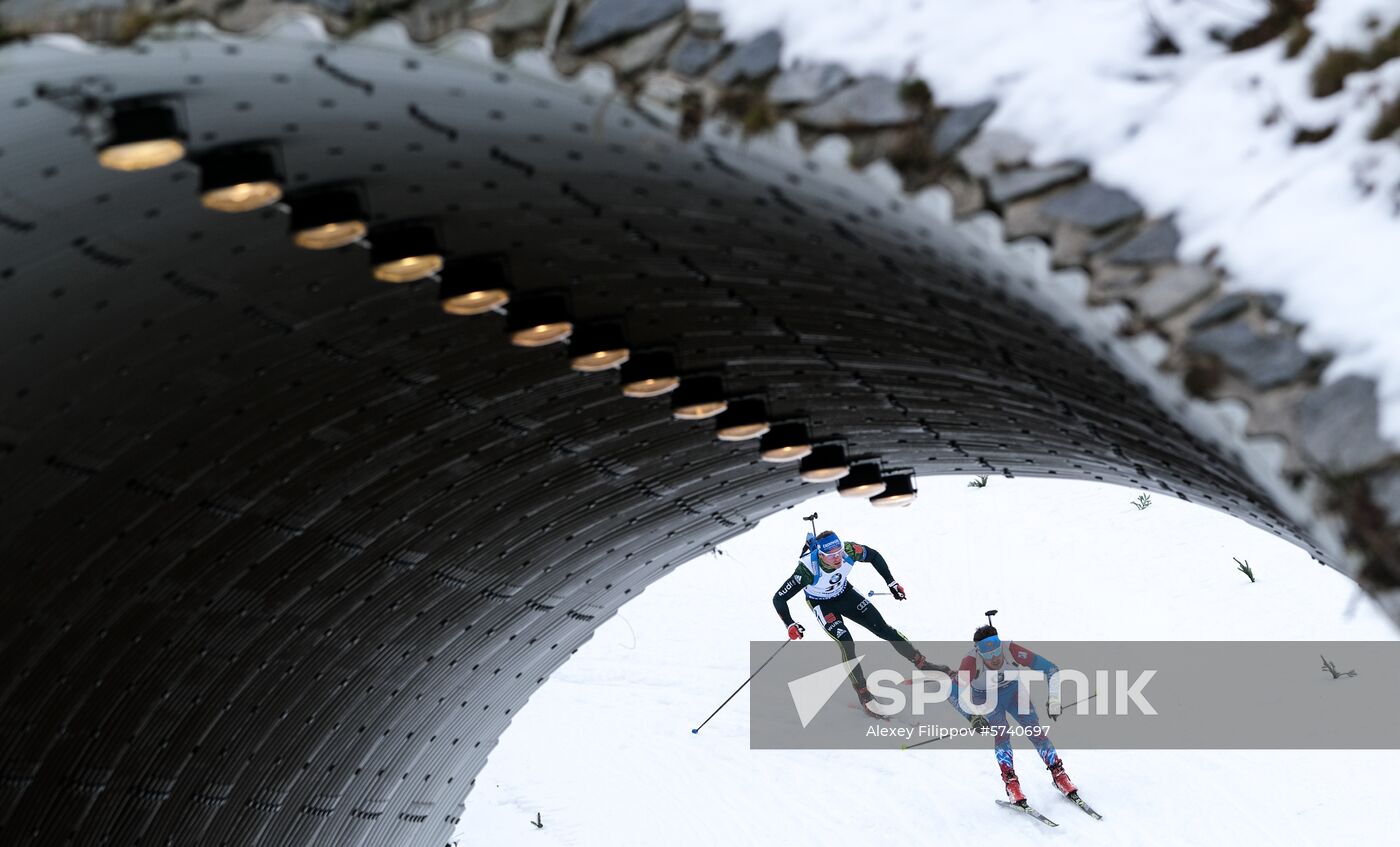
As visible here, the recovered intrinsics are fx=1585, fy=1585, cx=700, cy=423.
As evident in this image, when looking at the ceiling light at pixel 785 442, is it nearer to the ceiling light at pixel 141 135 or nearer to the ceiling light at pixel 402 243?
the ceiling light at pixel 402 243

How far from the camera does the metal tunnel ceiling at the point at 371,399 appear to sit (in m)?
5.61

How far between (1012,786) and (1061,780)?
0.61 metres

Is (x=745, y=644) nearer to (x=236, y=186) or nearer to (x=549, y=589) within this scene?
(x=549, y=589)

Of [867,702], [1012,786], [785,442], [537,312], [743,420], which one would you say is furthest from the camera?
[867,702]

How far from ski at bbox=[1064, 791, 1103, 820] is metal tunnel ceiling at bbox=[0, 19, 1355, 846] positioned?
9.01 meters

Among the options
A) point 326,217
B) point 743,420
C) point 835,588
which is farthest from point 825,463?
point 835,588

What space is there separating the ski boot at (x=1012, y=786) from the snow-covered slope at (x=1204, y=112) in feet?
49.7

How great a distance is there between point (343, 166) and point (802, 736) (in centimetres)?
2048

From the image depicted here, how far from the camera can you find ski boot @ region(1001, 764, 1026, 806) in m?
19.4

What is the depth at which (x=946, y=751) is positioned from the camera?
24.0 m

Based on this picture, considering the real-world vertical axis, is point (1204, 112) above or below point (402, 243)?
above

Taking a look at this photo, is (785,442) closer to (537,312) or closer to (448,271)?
(537,312)

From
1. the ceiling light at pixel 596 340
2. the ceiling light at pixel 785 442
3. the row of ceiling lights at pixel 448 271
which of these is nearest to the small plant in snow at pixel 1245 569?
the row of ceiling lights at pixel 448 271

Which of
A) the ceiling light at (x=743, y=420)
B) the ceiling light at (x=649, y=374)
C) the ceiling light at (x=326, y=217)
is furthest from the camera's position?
the ceiling light at (x=743, y=420)
